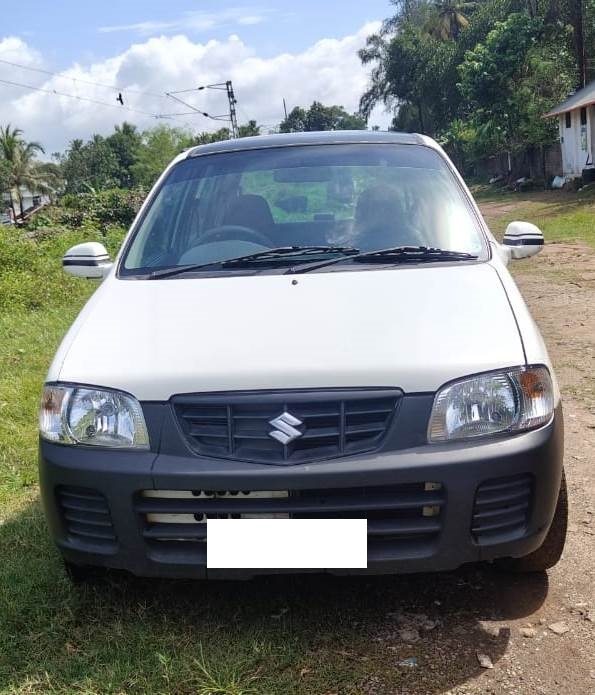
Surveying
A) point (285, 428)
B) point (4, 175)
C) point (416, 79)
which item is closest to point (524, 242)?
point (285, 428)

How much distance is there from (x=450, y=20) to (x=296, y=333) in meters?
55.8

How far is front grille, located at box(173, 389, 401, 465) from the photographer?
2301 millimetres

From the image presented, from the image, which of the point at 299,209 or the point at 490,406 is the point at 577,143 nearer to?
the point at 299,209

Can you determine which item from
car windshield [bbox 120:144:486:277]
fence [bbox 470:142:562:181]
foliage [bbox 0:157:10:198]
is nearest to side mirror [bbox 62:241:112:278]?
car windshield [bbox 120:144:486:277]

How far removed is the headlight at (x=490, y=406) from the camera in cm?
233

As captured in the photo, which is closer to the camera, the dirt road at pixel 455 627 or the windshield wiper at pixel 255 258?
the dirt road at pixel 455 627

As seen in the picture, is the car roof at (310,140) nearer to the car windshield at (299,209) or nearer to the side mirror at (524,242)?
the car windshield at (299,209)

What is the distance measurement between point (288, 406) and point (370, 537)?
0.48 meters

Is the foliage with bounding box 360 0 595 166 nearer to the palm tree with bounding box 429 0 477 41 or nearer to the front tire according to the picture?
the palm tree with bounding box 429 0 477 41

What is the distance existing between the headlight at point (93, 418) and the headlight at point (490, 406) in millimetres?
935

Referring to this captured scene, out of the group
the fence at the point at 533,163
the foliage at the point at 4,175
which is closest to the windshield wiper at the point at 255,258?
the fence at the point at 533,163

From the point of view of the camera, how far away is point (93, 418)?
2484 millimetres

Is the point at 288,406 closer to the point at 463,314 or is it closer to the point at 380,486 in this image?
the point at 380,486

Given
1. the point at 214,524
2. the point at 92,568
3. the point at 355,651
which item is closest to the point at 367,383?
the point at 214,524
